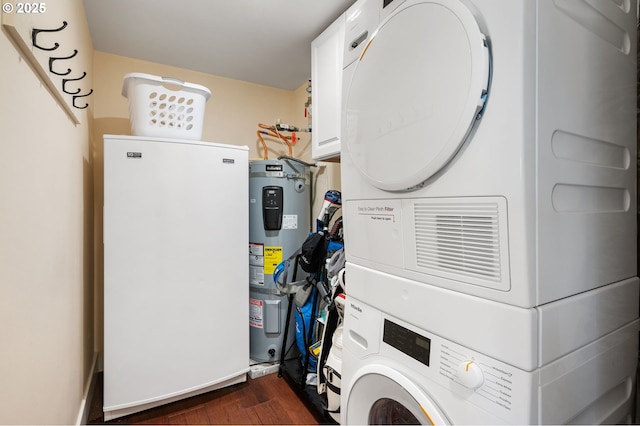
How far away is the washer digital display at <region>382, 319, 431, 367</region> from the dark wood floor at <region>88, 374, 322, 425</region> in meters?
1.11

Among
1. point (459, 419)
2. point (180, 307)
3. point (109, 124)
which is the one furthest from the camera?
point (109, 124)

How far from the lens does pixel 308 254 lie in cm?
180

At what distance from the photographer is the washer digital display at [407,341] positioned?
79 cm

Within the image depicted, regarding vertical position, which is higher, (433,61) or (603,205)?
(433,61)

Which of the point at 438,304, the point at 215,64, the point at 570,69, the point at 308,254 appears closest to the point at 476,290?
the point at 438,304

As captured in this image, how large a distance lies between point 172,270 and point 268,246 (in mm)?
676

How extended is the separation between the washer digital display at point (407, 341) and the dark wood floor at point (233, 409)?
111cm

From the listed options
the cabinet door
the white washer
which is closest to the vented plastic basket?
the cabinet door

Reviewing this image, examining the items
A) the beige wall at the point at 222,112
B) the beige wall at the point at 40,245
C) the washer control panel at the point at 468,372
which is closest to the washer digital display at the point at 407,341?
the washer control panel at the point at 468,372

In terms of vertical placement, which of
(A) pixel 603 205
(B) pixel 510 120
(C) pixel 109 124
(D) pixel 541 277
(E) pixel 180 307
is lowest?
(E) pixel 180 307

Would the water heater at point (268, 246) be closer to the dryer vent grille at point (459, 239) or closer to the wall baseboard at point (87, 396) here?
the wall baseboard at point (87, 396)

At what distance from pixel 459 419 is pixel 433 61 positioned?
875mm

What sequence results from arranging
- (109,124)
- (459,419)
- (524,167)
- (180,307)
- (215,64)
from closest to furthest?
(524,167) → (459,419) → (180,307) → (109,124) → (215,64)

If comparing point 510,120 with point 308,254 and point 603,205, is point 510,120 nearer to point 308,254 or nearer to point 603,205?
point 603,205
